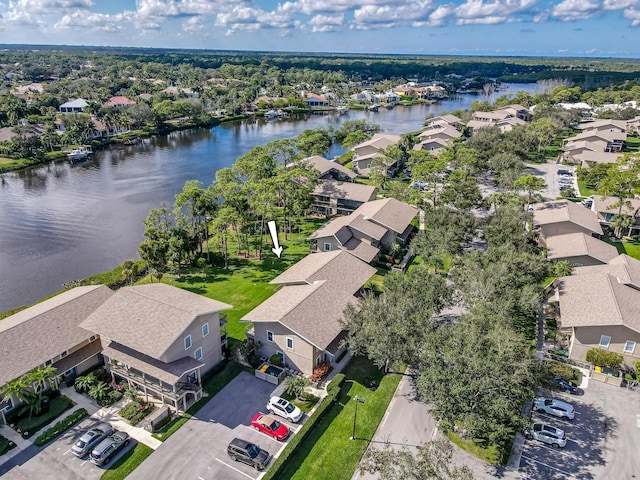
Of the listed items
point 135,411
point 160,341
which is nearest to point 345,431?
point 160,341

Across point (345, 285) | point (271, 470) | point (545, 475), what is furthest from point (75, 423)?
point (545, 475)

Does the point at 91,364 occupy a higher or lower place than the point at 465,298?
lower

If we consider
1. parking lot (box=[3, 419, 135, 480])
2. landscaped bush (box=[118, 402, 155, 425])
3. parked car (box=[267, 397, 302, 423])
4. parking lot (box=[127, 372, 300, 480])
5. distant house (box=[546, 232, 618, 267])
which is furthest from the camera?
distant house (box=[546, 232, 618, 267])

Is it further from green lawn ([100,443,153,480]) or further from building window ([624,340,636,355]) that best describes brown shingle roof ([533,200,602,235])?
green lawn ([100,443,153,480])

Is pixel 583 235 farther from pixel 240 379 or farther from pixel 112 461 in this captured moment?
pixel 112 461

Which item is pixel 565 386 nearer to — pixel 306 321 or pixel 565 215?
pixel 306 321

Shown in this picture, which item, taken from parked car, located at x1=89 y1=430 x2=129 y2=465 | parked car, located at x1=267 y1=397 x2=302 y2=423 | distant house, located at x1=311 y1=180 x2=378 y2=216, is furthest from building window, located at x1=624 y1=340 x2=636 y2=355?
parked car, located at x1=89 y1=430 x2=129 y2=465

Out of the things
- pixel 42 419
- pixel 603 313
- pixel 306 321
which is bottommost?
pixel 42 419
